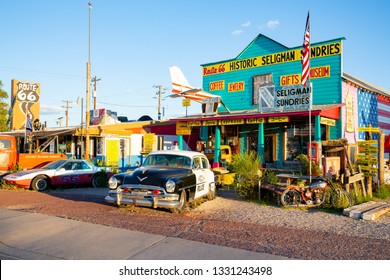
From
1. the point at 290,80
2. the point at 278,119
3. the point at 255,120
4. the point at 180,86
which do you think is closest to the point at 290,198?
the point at 278,119

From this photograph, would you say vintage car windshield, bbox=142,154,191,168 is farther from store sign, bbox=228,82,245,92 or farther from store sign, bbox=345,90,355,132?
store sign, bbox=228,82,245,92

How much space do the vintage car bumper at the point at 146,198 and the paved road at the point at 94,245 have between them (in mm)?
1326

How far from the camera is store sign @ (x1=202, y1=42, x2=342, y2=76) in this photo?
1702 centimetres

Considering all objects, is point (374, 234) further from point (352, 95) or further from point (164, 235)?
point (352, 95)

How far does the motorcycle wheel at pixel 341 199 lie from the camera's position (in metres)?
9.20

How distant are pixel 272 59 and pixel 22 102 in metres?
32.6

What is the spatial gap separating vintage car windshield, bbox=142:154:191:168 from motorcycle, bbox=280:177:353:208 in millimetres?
2838

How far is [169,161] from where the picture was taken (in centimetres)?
1020

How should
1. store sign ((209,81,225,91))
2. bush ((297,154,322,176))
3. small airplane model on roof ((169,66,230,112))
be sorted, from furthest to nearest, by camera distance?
small airplane model on roof ((169,66,230,112)) → store sign ((209,81,225,91)) → bush ((297,154,322,176))

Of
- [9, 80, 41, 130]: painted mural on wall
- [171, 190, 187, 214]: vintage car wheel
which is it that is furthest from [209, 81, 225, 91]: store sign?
[9, 80, 41, 130]: painted mural on wall

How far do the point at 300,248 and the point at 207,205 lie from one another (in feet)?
15.5

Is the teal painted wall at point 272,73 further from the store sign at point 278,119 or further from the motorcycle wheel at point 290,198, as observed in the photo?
the motorcycle wheel at point 290,198

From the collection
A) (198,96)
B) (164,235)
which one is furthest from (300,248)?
(198,96)

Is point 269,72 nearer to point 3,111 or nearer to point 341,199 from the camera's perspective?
point 341,199
